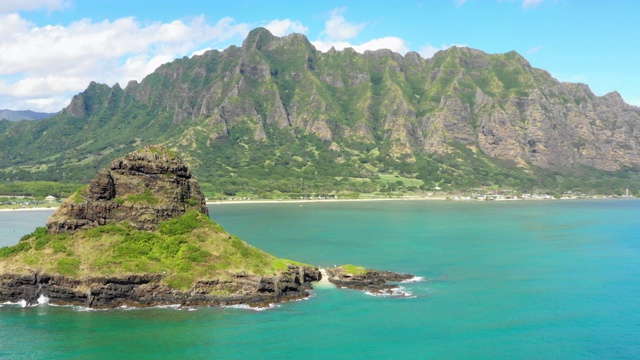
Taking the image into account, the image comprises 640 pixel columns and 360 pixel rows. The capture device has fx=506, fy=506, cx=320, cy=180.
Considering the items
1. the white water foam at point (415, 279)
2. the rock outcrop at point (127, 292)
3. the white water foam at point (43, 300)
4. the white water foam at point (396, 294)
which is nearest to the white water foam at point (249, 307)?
the rock outcrop at point (127, 292)

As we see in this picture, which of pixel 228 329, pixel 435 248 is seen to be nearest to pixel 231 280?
pixel 228 329

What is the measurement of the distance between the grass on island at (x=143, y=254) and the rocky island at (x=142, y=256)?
0.52ft

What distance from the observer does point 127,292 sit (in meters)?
78.1

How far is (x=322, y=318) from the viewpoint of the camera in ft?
238

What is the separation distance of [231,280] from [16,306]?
32290 millimetres

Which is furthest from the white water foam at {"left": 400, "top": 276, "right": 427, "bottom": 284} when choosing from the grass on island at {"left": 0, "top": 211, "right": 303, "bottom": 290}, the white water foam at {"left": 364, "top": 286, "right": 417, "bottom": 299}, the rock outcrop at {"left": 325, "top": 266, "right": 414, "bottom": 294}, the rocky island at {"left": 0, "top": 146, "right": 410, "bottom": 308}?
the grass on island at {"left": 0, "top": 211, "right": 303, "bottom": 290}

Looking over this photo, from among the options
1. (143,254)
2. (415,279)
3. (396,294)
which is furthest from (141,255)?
(415,279)

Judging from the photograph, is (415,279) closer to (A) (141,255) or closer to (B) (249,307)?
(B) (249,307)

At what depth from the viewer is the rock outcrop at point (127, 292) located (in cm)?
7731

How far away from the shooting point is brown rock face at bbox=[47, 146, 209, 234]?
86375mm

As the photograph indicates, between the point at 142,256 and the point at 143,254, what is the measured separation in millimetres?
669

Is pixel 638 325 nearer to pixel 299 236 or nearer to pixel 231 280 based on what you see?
pixel 231 280

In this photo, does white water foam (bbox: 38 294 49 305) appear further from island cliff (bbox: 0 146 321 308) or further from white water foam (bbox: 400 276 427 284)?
white water foam (bbox: 400 276 427 284)

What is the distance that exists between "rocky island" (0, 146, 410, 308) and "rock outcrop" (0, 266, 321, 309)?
0.15m
